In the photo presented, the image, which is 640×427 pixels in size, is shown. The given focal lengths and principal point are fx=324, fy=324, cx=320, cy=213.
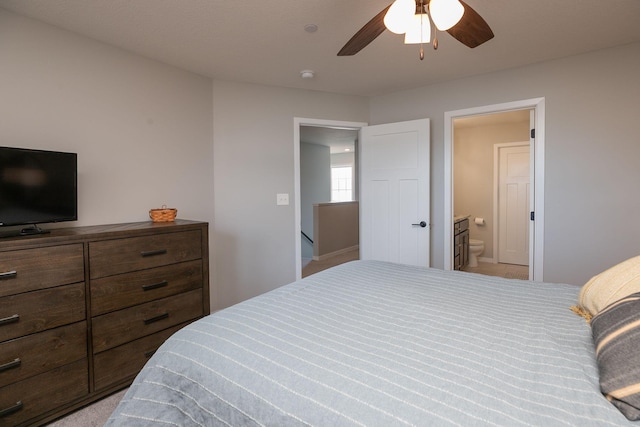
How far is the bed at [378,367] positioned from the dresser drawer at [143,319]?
105cm

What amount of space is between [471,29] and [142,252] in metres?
2.29

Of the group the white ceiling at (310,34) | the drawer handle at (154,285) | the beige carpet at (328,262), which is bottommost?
the beige carpet at (328,262)

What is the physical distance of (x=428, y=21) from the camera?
5.37 ft

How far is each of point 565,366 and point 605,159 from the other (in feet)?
8.41

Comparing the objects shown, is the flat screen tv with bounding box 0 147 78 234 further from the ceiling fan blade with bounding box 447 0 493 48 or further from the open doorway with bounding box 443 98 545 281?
the open doorway with bounding box 443 98 545 281

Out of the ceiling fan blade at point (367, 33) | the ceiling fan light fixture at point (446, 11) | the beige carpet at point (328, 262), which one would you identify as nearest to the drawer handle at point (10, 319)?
the ceiling fan blade at point (367, 33)

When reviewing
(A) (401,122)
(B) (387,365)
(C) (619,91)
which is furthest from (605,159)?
(B) (387,365)

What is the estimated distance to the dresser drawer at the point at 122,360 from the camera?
6.39 ft

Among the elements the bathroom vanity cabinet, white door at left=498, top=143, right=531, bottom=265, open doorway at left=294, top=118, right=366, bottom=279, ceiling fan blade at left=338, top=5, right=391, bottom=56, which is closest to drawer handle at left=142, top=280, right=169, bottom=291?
open doorway at left=294, top=118, right=366, bottom=279

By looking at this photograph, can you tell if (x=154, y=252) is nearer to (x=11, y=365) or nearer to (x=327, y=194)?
(x=11, y=365)

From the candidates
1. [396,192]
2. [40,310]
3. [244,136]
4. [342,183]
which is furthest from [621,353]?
[342,183]

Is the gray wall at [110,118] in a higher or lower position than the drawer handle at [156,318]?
higher

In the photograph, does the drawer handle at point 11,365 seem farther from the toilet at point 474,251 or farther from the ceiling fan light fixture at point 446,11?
the toilet at point 474,251

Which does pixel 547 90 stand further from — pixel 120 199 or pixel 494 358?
pixel 120 199
